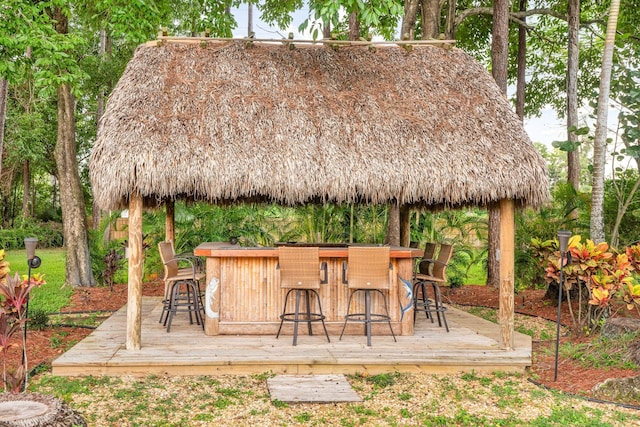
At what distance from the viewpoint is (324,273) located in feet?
23.9

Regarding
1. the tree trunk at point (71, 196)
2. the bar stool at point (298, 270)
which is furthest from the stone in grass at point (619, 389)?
the tree trunk at point (71, 196)

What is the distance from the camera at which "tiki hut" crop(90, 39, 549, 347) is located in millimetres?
6547

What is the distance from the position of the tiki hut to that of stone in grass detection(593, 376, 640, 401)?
1.42m

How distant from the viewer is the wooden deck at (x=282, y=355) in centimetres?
614

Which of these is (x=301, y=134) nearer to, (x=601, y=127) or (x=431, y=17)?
(x=601, y=127)

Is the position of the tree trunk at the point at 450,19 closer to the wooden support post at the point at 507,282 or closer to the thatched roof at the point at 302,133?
the thatched roof at the point at 302,133

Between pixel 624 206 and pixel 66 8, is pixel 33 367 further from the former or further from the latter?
pixel 624 206

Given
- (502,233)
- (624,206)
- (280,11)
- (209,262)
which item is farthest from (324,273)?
(280,11)

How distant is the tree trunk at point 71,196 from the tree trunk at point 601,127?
9394 millimetres

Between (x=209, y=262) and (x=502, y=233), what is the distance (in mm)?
3269

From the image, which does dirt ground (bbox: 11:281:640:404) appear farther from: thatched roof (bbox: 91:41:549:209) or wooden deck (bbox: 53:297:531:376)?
thatched roof (bbox: 91:41:549:209)

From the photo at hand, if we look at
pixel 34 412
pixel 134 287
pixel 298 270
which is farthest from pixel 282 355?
pixel 34 412

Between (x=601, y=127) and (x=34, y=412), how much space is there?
7848mm

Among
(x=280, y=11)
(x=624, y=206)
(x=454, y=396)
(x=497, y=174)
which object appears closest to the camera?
(x=454, y=396)
